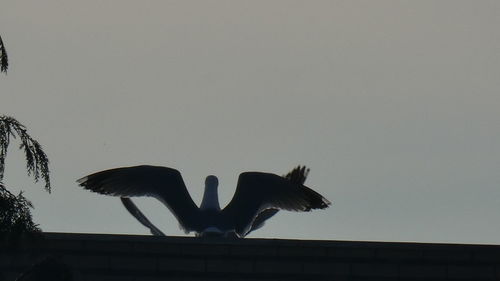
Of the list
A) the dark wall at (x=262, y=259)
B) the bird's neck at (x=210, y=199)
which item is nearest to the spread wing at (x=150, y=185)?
the bird's neck at (x=210, y=199)

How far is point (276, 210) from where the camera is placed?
32.4 metres

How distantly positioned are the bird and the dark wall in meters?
5.69

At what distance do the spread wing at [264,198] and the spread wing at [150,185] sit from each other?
744mm

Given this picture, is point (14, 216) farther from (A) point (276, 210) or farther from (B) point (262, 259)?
(A) point (276, 210)

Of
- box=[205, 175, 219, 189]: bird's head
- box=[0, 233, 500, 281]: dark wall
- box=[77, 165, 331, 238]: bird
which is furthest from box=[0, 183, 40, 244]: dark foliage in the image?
box=[205, 175, 219, 189]: bird's head

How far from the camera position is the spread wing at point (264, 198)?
31.2 m

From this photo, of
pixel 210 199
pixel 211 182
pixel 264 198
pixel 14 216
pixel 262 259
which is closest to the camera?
pixel 14 216

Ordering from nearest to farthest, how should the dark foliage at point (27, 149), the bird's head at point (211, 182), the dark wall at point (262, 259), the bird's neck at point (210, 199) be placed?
the dark foliage at point (27, 149), the dark wall at point (262, 259), the bird's neck at point (210, 199), the bird's head at point (211, 182)

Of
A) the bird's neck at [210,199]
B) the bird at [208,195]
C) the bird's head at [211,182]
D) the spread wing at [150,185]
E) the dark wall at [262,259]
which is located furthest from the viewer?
the bird's head at [211,182]

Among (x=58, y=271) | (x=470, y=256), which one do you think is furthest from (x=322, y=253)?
(x=58, y=271)

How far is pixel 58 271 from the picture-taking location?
1455cm

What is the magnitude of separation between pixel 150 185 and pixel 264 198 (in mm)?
2056

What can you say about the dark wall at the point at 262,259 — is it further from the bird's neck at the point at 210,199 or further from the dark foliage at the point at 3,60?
the dark foliage at the point at 3,60

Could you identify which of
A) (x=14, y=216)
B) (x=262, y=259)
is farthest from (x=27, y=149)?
(x=262, y=259)
